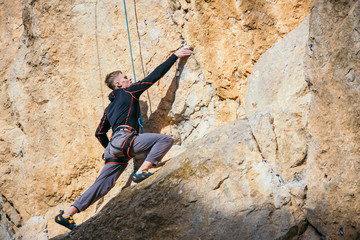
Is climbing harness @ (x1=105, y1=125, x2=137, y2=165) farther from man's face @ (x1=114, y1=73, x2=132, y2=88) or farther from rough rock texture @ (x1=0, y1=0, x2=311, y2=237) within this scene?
man's face @ (x1=114, y1=73, x2=132, y2=88)

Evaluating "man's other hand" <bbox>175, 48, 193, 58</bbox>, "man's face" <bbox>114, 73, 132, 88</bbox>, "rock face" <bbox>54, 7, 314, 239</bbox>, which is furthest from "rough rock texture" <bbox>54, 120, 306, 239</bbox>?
"man's face" <bbox>114, 73, 132, 88</bbox>

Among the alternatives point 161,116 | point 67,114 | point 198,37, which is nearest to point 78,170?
point 67,114

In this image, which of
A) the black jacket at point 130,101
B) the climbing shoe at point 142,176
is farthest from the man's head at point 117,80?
the climbing shoe at point 142,176

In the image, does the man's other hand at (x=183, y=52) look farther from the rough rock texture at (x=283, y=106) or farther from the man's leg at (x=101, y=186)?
the man's leg at (x=101, y=186)

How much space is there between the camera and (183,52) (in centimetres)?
563

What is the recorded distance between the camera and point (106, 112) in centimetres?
557

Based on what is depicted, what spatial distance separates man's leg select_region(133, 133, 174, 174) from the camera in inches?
198

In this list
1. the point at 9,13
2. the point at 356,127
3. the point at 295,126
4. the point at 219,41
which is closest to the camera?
the point at 356,127

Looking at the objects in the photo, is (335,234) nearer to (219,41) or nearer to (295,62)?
(295,62)

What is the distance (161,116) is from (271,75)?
→ 1825mm

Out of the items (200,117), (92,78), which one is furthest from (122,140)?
(92,78)

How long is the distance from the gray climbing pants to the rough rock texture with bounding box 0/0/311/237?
56 centimetres

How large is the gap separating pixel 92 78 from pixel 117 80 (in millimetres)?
815

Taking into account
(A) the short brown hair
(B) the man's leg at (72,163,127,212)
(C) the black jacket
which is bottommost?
(B) the man's leg at (72,163,127,212)
